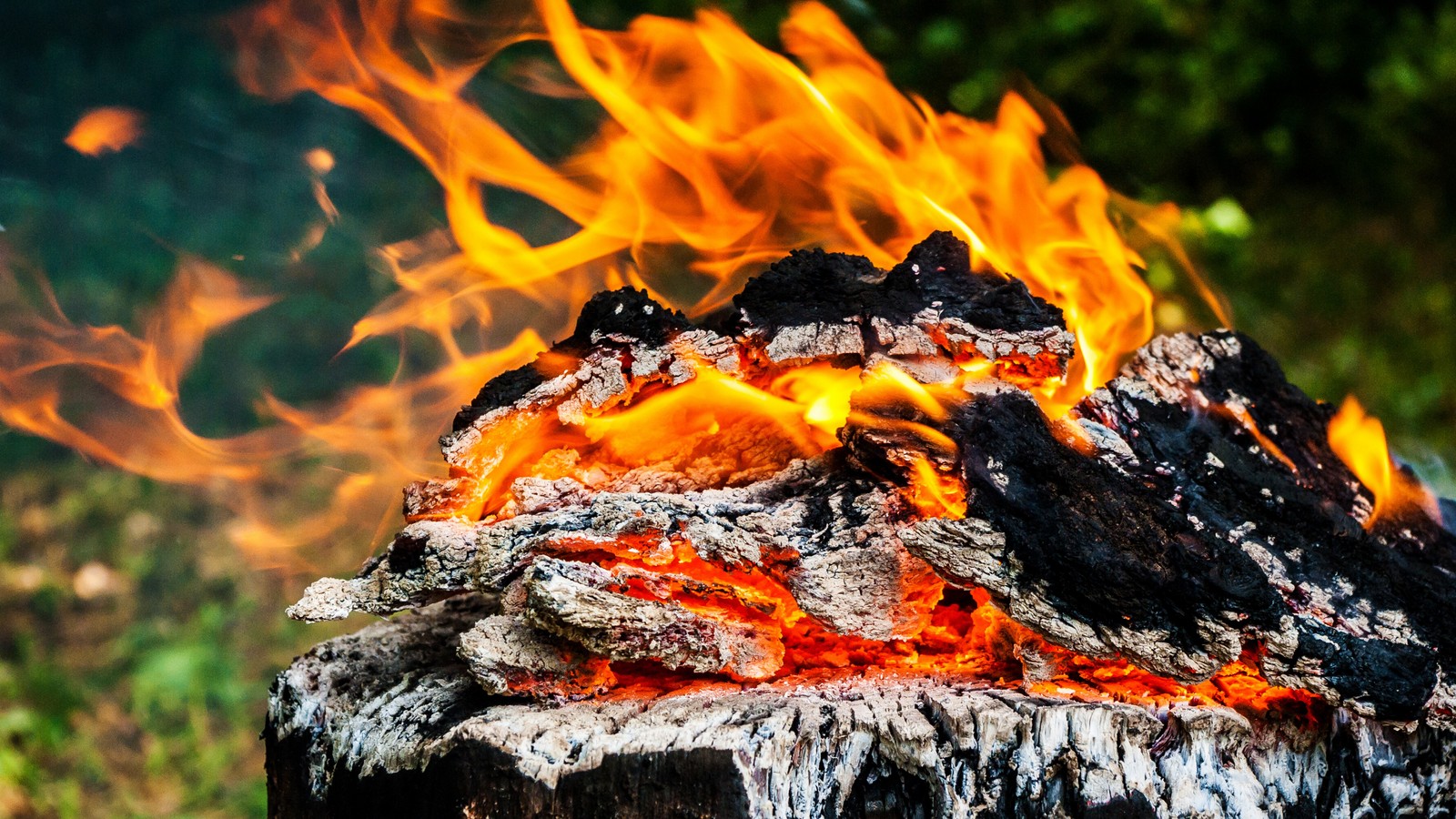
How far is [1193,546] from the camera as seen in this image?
4.32ft

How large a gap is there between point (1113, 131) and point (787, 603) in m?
3.03

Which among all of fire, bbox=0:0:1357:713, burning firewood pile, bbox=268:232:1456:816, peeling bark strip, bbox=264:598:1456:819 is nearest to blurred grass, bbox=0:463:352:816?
fire, bbox=0:0:1357:713

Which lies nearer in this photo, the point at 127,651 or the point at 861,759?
the point at 861,759

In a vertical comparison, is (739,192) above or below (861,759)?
above

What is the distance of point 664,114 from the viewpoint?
6.58ft

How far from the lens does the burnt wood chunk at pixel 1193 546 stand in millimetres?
1239

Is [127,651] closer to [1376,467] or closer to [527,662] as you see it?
[527,662]

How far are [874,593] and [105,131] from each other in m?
3.16

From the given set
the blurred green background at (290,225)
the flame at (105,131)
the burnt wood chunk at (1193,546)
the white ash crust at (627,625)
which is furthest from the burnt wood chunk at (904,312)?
the flame at (105,131)

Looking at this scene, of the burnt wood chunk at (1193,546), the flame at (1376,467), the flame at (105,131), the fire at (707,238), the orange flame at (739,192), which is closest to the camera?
the burnt wood chunk at (1193,546)

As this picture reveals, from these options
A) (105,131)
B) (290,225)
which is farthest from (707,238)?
(105,131)

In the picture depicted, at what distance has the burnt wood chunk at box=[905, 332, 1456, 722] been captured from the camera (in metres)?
1.24

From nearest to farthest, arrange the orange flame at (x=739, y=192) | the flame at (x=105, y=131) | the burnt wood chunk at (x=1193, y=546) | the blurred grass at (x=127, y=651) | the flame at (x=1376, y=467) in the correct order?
1. the burnt wood chunk at (x=1193, y=546)
2. the flame at (x=1376, y=467)
3. the orange flame at (x=739, y=192)
4. the blurred grass at (x=127, y=651)
5. the flame at (x=105, y=131)

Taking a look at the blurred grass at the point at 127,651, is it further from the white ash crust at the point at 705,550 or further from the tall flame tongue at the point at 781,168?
A: the white ash crust at the point at 705,550
